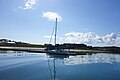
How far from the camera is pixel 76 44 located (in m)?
171

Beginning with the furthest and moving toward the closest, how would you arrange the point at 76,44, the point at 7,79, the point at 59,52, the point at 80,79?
the point at 76,44 < the point at 59,52 < the point at 80,79 < the point at 7,79

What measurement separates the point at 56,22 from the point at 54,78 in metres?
49.8

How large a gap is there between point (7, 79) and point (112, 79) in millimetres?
12957

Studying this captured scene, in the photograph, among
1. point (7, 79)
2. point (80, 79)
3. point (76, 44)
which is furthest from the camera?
point (76, 44)

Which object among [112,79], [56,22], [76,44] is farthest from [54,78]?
[76,44]

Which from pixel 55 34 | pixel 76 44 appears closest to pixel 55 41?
pixel 55 34

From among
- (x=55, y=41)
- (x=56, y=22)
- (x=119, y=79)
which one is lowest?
(x=119, y=79)

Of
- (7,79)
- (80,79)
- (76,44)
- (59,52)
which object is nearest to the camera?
(7,79)

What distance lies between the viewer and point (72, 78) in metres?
27.0

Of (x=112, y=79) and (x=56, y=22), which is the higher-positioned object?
(x=56, y=22)

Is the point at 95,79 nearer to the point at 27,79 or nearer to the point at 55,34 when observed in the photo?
the point at 27,79

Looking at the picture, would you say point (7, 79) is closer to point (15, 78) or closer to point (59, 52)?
point (15, 78)

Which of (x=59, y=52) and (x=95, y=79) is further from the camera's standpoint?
(x=59, y=52)

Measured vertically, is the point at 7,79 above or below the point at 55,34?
below
